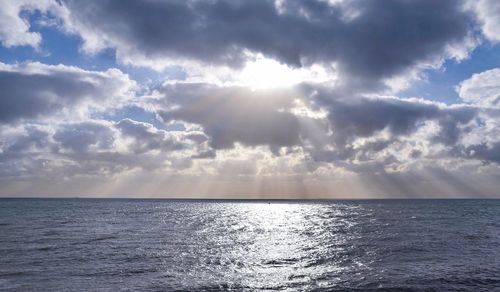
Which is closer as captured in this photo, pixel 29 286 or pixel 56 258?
pixel 29 286

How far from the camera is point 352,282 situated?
3291cm

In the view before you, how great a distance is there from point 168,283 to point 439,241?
147 feet

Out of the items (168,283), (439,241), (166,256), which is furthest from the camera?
(439,241)

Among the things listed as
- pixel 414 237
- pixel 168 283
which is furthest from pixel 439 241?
pixel 168 283

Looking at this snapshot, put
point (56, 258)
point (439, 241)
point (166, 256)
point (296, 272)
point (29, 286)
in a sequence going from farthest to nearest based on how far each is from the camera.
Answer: point (439, 241) < point (166, 256) < point (56, 258) < point (296, 272) < point (29, 286)

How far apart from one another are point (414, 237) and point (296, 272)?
1433 inches

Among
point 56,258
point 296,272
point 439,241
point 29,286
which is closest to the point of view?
point 29,286

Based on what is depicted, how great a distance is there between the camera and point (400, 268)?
3856cm

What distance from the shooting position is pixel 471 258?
44594 millimetres

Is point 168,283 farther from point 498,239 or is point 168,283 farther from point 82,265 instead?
point 498,239

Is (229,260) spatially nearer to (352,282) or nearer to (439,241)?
(352,282)

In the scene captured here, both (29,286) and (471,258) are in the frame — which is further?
(471,258)

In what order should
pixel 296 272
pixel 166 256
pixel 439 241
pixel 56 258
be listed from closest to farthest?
pixel 296 272 → pixel 56 258 → pixel 166 256 → pixel 439 241

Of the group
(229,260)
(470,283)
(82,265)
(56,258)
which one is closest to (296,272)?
(229,260)
